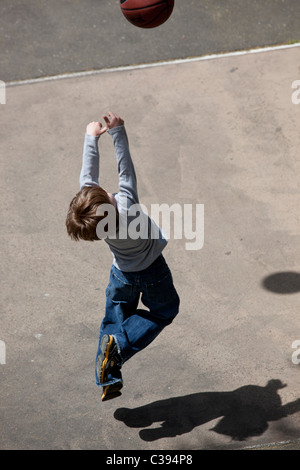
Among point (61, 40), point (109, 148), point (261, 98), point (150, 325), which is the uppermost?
point (61, 40)

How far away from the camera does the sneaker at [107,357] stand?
4617 millimetres

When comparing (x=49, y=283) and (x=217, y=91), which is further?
(x=217, y=91)

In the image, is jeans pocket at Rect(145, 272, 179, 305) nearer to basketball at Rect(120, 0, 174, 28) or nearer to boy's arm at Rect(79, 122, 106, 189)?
boy's arm at Rect(79, 122, 106, 189)

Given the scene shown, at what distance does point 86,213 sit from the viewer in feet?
13.4

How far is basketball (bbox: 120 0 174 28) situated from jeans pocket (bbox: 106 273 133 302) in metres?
2.66

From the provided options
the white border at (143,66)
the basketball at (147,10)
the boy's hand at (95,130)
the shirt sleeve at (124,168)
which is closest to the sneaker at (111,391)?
the shirt sleeve at (124,168)

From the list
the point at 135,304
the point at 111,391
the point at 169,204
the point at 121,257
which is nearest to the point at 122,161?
the point at 121,257

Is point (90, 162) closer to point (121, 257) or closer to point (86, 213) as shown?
point (86, 213)

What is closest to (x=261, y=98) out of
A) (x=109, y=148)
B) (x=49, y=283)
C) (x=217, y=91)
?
(x=217, y=91)

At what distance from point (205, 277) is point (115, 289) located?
1.47 metres

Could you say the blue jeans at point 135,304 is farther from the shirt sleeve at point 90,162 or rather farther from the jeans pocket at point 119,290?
the shirt sleeve at point 90,162

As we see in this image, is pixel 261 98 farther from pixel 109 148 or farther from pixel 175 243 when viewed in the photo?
pixel 175 243

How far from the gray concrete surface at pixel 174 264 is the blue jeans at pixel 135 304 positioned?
0.58 metres

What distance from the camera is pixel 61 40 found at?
359 inches
